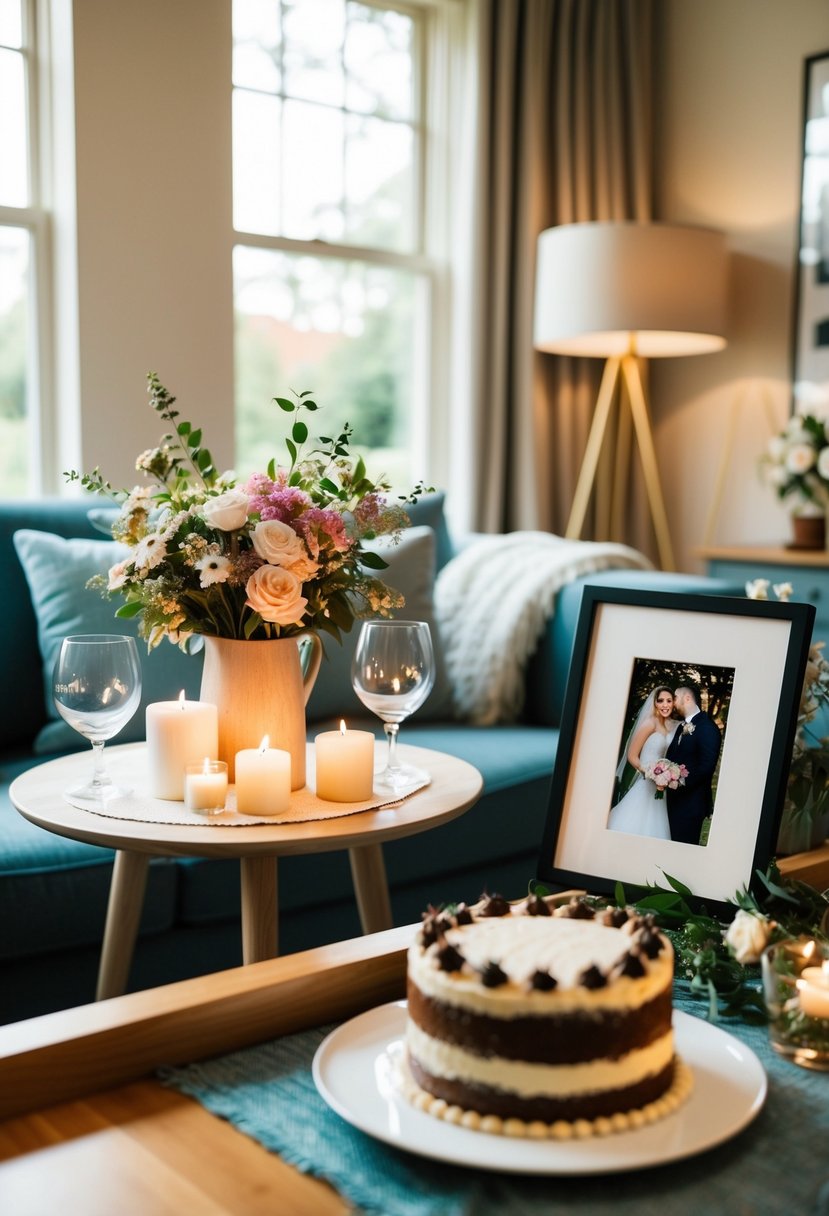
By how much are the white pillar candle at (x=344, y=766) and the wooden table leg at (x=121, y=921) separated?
374 mm

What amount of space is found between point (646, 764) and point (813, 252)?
308 cm

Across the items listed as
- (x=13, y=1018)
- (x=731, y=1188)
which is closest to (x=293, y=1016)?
(x=731, y=1188)

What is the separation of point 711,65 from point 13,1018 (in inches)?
146

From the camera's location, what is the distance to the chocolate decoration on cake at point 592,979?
768 millimetres

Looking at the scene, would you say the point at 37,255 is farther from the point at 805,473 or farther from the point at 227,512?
the point at 805,473

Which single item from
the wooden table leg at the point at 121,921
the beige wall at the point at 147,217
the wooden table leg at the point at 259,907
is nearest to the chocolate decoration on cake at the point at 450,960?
the wooden table leg at the point at 259,907

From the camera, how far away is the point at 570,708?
1255 millimetres

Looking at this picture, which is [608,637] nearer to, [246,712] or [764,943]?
[764,943]

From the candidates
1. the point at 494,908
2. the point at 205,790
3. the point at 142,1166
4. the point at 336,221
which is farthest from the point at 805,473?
the point at 142,1166

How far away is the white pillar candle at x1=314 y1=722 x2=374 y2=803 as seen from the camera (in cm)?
152

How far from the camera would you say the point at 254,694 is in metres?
1.58

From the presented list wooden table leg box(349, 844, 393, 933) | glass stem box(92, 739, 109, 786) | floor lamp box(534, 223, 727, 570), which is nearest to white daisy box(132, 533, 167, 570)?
glass stem box(92, 739, 109, 786)

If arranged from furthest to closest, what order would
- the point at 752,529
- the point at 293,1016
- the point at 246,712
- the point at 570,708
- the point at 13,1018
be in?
the point at 752,529 → the point at 13,1018 → the point at 246,712 → the point at 570,708 → the point at 293,1016

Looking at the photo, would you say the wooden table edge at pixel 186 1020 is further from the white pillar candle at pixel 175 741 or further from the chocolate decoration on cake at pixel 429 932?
the white pillar candle at pixel 175 741
